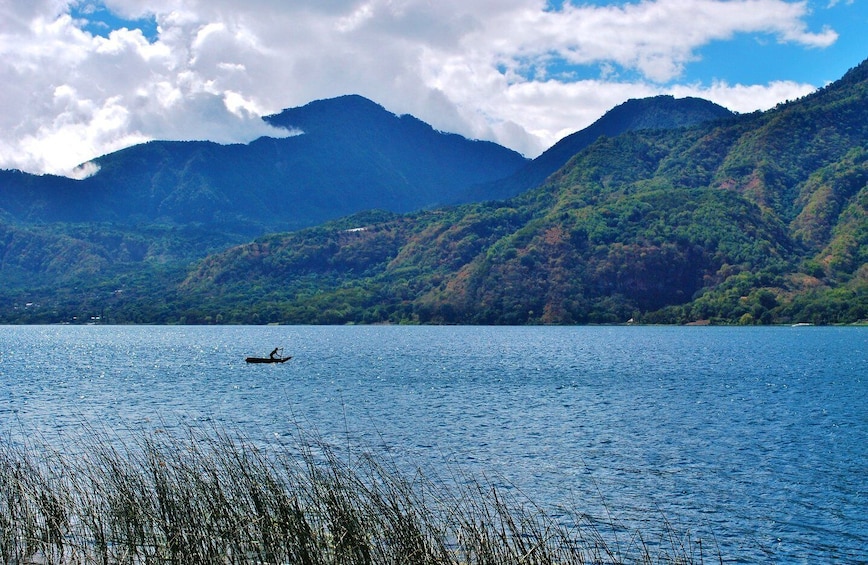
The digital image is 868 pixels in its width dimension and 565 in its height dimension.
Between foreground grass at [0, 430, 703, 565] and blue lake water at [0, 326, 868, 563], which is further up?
foreground grass at [0, 430, 703, 565]

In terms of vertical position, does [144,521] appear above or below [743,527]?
above

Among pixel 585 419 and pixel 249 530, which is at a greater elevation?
pixel 249 530

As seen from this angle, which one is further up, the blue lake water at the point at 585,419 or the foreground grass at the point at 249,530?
the foreground grass at the point at 249,530

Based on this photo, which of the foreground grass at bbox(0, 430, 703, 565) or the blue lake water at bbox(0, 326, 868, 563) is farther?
the blue lake water at bbox(0, 326, 868, 563)

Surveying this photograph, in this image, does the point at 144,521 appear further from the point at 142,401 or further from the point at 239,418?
the point at 142,401

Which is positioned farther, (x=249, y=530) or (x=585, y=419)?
(x=585, y=419)

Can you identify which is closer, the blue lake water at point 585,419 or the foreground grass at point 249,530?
the foreground grass at point 249,530

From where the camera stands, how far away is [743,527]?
24.3m

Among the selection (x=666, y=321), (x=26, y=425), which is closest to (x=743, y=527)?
(x=26, y=425)

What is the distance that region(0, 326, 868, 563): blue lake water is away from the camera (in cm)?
2619

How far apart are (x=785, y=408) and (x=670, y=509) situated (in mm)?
30823

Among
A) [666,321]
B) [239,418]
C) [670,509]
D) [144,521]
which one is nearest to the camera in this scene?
[144,521]

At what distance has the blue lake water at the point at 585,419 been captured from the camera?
26.2m

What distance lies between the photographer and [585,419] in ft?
156
